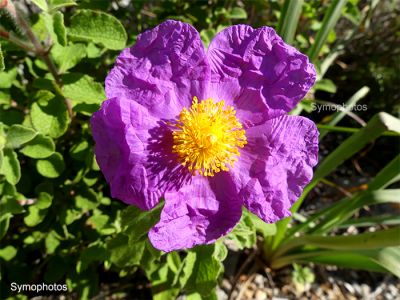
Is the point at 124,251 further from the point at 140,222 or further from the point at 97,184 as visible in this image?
the point at 97,184

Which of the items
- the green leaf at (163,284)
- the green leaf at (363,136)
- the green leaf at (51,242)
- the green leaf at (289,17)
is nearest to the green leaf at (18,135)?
the green leaf at (51,242)

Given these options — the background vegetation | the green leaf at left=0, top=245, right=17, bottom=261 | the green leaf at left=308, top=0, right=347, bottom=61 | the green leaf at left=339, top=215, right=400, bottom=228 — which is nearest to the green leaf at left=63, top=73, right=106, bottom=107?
the background vegetation

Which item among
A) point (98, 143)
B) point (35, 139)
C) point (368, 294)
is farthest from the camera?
point (368, 294)

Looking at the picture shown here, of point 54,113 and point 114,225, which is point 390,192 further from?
point 54,113

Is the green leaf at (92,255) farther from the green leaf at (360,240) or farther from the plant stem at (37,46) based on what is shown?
the green leaf at (360,240)

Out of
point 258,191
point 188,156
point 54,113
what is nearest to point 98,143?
point 188,156

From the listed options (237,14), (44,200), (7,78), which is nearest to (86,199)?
(44,200)

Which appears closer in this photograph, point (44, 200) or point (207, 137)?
point (207, 137)
